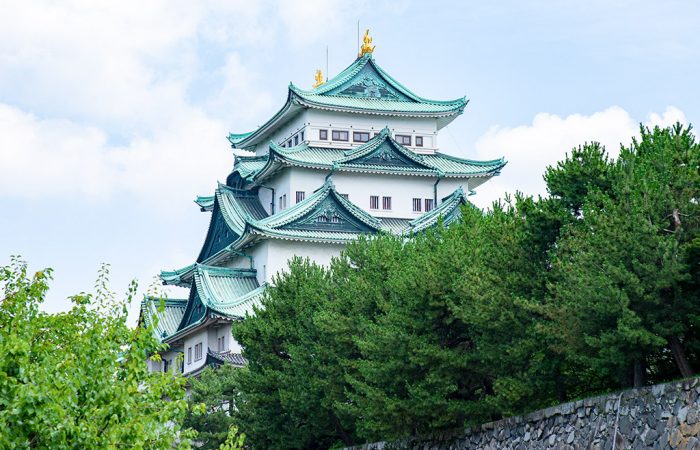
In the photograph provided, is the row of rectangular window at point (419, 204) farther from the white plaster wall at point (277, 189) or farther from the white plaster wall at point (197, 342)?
the white plaster wall at point (197, 342)

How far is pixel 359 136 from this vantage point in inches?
2771

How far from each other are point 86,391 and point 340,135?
54.6m

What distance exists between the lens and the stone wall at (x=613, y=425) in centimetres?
2397

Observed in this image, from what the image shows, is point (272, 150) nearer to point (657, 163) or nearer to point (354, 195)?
point (354, 195)

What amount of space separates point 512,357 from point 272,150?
36.4 meters

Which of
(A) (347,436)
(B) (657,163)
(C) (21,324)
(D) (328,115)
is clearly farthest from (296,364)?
(D) (328,115)

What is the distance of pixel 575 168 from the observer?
2938cm

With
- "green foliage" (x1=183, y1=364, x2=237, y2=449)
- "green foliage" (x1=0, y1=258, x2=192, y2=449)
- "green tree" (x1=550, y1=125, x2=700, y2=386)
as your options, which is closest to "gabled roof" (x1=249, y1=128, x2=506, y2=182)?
"green foliage" (x1=183, y1=364, x2=237, y2=449)

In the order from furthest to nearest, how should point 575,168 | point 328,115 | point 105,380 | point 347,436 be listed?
point 328,115 < point 347,436 < point 575,168 < point 105,380

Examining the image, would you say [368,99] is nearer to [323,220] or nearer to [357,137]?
[357,137]

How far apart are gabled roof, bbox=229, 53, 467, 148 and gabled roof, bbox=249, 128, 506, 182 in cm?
234

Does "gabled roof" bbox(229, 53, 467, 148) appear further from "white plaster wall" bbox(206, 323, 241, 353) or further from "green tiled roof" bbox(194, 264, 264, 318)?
"white plaster wall" bbox(206, 323, 241, 353)

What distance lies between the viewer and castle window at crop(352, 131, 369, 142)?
70.2m

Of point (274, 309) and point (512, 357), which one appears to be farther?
point (274, 309)
